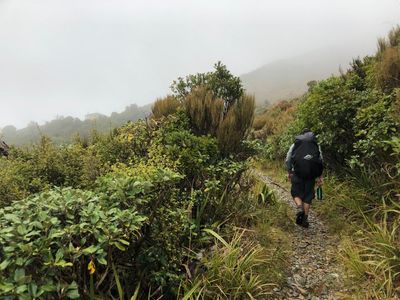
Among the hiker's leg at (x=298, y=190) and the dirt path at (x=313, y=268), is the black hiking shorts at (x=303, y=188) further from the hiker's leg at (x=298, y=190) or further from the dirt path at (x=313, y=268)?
the dirt path at (x=313, y=268)

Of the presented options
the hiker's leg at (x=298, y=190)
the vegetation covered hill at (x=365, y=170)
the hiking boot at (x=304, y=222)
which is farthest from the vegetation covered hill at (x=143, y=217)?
the vegetation covered hill at (x=365, y=170)

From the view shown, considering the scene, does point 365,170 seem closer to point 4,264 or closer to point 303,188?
point 303,188

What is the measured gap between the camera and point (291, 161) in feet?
21.0

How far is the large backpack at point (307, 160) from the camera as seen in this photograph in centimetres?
613

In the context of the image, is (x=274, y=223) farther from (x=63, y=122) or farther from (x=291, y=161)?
(x=63, y=122)

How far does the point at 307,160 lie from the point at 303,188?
0.53 metres

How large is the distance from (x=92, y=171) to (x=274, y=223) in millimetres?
2969

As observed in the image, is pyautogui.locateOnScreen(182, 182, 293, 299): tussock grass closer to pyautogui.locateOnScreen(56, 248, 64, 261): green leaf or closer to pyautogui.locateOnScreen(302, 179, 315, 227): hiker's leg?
pyautogui.locateOnScreen(302, 179, 315, 227): hiker's leg

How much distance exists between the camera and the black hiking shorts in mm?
6215

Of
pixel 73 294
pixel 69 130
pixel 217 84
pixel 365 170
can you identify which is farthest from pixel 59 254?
pixel 69 130

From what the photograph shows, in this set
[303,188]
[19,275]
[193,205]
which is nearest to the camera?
[19,275]

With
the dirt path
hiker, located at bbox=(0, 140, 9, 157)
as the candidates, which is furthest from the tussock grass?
hiker, located at bbox=(0, 140, 9, 157)

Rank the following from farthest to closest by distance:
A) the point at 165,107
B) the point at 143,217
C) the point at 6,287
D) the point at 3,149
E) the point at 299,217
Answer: the point at 165,107, the point at 3,149, the point at 299,217, the point at 143,217, the point at 6,287

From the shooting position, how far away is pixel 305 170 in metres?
6.15
